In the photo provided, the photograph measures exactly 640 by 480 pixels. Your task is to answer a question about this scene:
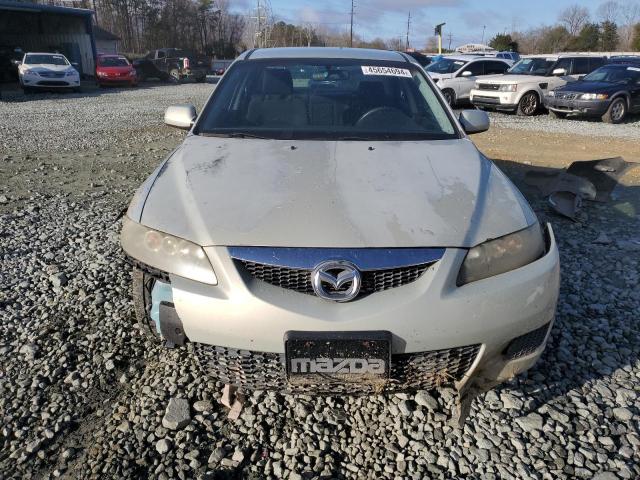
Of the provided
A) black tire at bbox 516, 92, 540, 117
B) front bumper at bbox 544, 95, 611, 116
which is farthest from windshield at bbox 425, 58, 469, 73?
front bumper at bbox 544, 95, 611, 116

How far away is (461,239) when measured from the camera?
1.99 metres

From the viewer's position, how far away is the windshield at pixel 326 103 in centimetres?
305

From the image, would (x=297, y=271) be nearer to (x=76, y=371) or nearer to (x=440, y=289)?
(x=440, y=289)

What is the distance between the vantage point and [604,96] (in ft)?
38.6

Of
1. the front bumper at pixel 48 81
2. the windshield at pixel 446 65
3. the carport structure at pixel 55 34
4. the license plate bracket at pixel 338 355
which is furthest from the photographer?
the carport structure at pixel 55 34

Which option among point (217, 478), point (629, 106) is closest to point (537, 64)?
point (629, 106)

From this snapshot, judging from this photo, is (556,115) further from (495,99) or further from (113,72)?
(113,72)

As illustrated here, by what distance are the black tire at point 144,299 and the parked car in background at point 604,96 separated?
12.3m

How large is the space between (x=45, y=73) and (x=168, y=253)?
19.8m

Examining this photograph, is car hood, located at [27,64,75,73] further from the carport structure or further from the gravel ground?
the gravel ground

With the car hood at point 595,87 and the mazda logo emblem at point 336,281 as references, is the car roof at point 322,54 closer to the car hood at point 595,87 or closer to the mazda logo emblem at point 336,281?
the mazda logo emblem at point 336,281

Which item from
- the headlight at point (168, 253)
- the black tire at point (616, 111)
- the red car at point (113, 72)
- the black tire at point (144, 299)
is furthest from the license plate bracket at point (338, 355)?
the red car at point (113, 72)

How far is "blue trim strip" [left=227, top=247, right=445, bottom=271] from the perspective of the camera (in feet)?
6.19

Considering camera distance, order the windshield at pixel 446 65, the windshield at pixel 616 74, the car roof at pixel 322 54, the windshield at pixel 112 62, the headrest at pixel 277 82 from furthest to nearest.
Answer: the windshield at pixel 112 62 < the windshield at pixel 446 65 < the windshield at pixel 616 74 < the car roof at pixel 322 54 < the headrest at pixel 277 82
